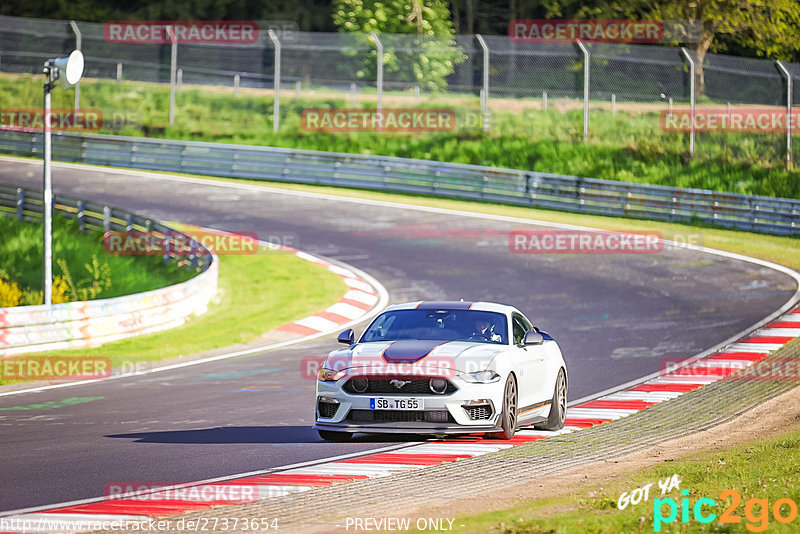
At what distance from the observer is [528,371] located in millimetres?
11297

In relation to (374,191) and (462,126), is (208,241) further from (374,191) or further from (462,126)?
(462,126)

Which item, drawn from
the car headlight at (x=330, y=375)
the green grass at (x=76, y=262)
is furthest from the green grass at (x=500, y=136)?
the car headlight at (x=330, y=375)

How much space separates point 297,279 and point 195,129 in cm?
1969

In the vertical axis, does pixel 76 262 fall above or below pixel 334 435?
below

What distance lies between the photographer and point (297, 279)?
2412 cm

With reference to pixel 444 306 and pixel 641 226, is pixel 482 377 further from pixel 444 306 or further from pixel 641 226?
pixel 641 226

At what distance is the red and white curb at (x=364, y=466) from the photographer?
794cm

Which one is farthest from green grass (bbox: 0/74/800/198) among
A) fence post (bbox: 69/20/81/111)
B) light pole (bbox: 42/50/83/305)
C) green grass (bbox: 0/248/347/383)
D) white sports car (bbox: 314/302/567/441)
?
white sports car (bbox: 314/302/567/441)

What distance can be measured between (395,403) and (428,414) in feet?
1.01

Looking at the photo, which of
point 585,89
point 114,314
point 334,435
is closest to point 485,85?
point 585,89

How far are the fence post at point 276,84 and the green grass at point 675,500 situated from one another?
28715 millimetres

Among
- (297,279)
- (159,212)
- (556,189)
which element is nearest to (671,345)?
(297,279)

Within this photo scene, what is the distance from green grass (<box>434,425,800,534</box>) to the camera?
6.77 metres

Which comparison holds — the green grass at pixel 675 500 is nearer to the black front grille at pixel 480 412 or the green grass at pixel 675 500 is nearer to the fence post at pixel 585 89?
the black front grille at pixel 480 412
